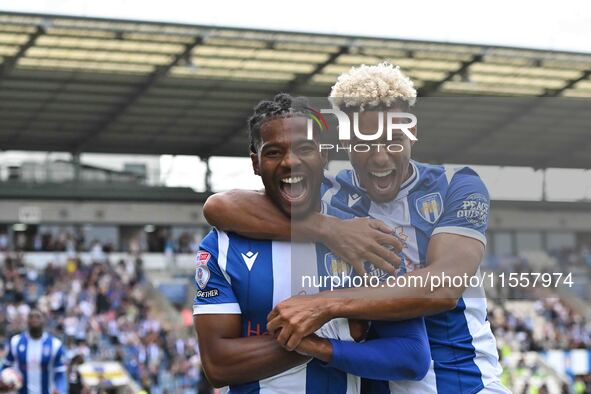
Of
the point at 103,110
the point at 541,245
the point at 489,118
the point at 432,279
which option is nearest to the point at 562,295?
the point at 541,245

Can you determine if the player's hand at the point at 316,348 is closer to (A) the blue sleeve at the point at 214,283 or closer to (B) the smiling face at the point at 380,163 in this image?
(A) the blue sleeve at the point at 214,283

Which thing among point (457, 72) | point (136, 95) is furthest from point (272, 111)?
point (136, 95)

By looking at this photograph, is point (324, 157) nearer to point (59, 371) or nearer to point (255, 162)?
point (255, 162)

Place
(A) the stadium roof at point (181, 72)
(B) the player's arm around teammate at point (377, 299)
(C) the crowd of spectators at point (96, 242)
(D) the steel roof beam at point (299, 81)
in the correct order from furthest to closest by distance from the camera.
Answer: (C) the crowd of spectators at point (96, 242), (D) the steel roof beam at point (299, 81), (A) the stadium roof at point (181, 72), (B) the player's arm around teammate at point (377, 299)

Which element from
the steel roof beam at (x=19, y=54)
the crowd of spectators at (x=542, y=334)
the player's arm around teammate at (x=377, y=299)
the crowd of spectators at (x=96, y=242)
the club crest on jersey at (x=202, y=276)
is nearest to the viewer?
the player's arm around teammate at (x=377, y=299)

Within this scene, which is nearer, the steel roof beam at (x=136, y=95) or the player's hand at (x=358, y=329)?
the player's hand at (x=358, y=329)

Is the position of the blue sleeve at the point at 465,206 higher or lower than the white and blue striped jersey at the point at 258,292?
higher

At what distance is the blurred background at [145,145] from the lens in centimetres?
2445

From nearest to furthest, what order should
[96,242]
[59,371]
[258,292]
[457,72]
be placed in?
[258,292], [59,371], [457,72], [96,242]

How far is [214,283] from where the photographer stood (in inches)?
135

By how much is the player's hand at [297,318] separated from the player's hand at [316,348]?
0.03 m

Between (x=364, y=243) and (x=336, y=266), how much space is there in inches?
5.5

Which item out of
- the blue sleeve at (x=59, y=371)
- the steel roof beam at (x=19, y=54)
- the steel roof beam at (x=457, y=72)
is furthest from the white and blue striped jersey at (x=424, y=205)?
the steel roof beam at (x=457, y=72)

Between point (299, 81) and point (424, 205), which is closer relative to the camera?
point (424, 205)
